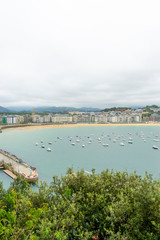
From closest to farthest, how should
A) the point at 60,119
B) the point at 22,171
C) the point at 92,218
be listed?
the point at 92,218
the point at 22,171
the point at 60,119

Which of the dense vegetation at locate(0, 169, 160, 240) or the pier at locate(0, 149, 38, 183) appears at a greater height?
the dense vegetation at locate(0, 169, 160, 240)

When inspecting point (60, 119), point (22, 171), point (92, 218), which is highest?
point (92, 218)

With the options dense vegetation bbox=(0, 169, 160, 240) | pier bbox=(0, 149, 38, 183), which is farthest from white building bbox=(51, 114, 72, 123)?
dense vegetation bbox=(0, 169, 160, 240)

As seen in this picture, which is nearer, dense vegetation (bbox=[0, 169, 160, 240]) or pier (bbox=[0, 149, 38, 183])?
dense vegetation (bbox=[0, 169, 160, 240])

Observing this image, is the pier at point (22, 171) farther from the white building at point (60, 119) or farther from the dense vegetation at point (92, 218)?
the white building at point (60, 119)

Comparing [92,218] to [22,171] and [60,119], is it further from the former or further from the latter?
[60,119]

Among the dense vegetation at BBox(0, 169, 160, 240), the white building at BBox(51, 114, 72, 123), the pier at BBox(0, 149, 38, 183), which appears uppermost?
the dense vegetation at BBox(0, 169, 160, 240)

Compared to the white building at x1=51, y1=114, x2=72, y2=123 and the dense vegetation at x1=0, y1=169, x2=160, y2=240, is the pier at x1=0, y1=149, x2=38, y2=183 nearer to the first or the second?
the dense vegetation at x1=0, y1=169, x2=160, y2=240

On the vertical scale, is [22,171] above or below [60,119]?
below

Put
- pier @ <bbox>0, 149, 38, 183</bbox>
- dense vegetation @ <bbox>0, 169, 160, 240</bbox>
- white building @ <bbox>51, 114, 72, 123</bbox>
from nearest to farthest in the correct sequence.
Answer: dense vegetation @ <bbox>0, 169, 160, 240</bbox> < pier @ <bbox>0, 149, 38, 183</bbox> < white building @ <bbox>51, 114, 72, 123</bbox>

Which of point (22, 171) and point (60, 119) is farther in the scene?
point (60, 119)

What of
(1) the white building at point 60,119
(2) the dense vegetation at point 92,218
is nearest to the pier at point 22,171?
(2) the dense vegetation at point 92,218

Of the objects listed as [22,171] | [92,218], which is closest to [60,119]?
[22,171]

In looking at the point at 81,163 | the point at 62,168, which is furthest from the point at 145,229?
the point at 81,163
